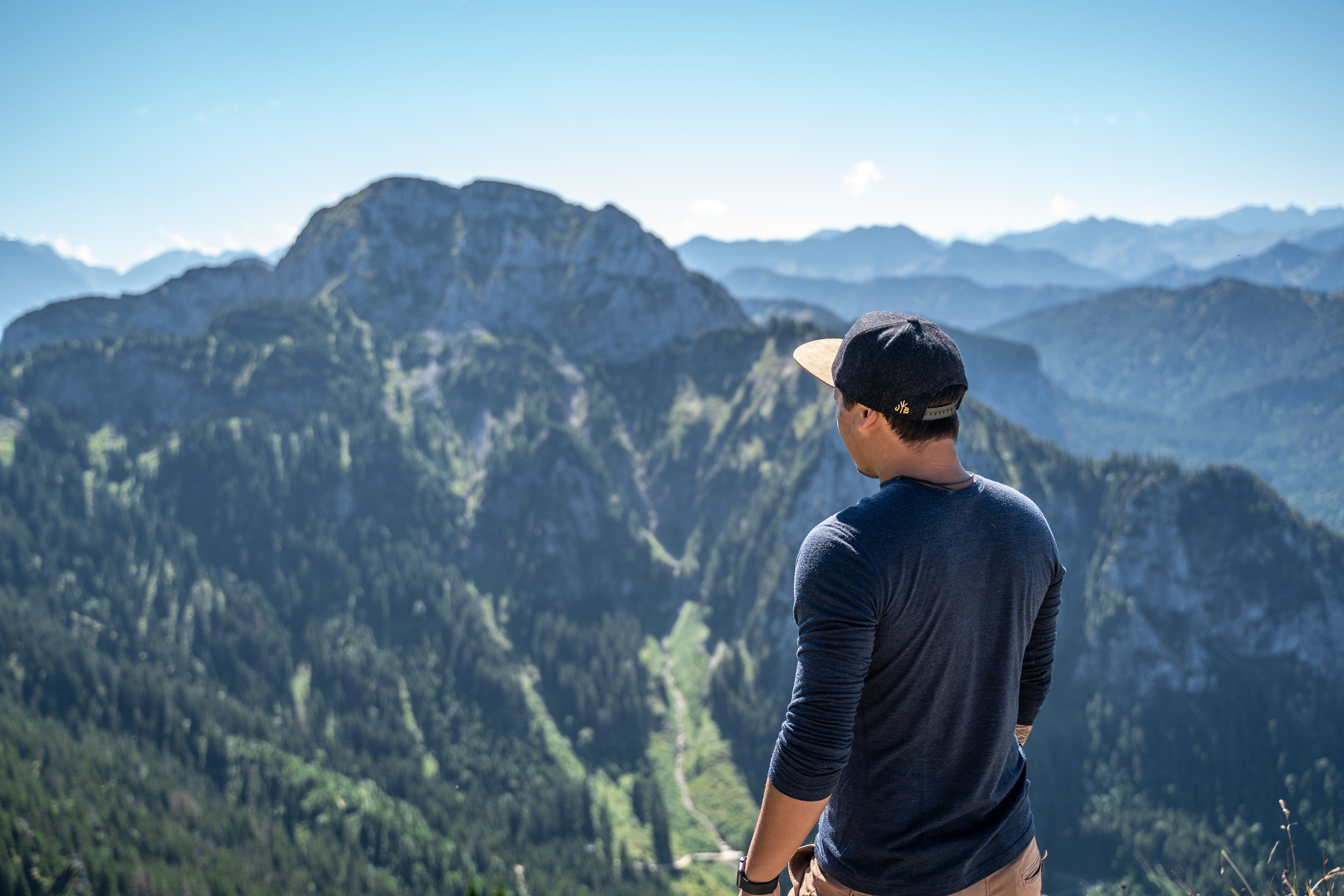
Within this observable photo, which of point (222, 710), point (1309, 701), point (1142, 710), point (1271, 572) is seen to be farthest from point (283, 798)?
point (1271, 572)

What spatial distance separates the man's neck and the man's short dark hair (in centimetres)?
3

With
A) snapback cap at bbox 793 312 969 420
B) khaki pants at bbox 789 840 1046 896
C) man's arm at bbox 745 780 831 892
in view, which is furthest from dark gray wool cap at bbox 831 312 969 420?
khaki pants at bbox 789 840 1046 896

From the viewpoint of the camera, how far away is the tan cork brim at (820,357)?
5172 mm

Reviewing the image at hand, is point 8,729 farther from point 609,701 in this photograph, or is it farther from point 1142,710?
point 1142,710

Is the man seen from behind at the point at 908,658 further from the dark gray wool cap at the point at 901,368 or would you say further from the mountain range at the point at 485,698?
the mountain range at the point at 485,698

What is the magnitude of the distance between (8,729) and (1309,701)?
268 metres

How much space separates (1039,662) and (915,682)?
7.37 ft

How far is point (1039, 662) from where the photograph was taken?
5.83 metres

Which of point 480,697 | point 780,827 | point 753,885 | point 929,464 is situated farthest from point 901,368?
point 480,697

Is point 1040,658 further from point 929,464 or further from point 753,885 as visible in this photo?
point 753,885

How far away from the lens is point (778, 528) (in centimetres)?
18775

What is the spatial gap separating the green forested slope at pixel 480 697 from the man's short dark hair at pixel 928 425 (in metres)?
124

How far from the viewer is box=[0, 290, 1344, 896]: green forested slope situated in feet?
385

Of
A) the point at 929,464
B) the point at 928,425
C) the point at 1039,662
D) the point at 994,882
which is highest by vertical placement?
the point at 928,425
